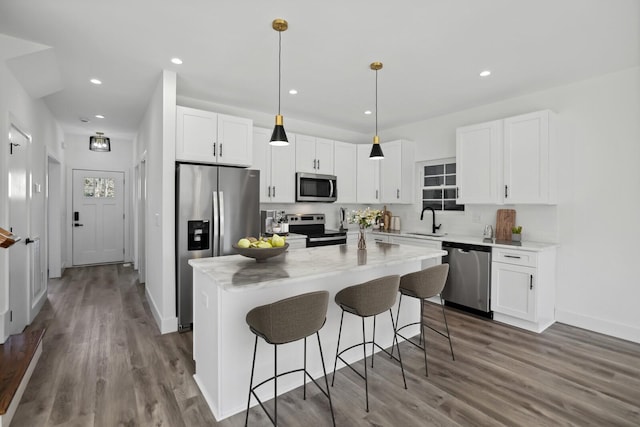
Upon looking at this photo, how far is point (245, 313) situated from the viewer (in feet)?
6.95

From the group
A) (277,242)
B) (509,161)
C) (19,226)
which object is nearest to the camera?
(277,242)

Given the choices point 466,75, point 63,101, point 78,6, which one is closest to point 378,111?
point 466,75

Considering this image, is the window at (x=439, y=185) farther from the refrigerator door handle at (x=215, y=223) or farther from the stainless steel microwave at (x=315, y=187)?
the refrigerator door handle at (x=215, y=223)

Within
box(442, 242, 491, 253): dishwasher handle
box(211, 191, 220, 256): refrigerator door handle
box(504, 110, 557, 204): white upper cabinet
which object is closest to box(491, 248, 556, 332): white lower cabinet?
box(442, 242, 491, 253): dishwasher handle

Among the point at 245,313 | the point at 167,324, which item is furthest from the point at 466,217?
the point at 167,324

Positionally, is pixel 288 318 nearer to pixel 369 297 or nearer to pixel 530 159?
pixel 369 297

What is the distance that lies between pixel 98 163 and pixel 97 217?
111cm

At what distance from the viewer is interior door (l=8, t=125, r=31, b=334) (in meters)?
3.03

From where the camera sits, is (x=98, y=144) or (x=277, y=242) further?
(x=98, y=144)

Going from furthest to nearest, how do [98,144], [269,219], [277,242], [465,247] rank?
[98,144] → [269,219] → [465,247] → [277,242]

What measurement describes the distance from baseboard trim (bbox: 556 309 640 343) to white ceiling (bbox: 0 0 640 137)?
2597mm

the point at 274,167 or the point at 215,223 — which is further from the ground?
the point at 274,167

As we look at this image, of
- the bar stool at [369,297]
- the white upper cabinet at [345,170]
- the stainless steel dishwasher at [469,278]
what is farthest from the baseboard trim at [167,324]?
the stainless steel dishwasher at [469,278]

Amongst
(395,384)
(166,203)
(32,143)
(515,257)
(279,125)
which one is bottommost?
(395,384)
